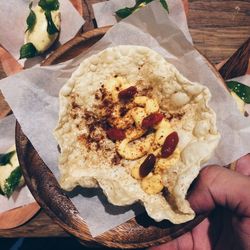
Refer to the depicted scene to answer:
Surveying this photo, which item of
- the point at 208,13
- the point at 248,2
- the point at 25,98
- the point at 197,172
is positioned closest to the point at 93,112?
the point at 25,98

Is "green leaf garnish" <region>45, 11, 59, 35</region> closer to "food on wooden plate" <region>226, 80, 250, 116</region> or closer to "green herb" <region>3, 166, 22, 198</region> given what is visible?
"green herb" <region>3, 166, 22, 198</region>

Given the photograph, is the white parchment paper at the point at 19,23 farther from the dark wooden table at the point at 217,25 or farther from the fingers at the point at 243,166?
the fingers at the point at 243,166

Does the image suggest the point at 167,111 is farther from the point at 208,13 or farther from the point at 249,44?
the point at 208,13

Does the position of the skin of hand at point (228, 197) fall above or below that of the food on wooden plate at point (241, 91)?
below

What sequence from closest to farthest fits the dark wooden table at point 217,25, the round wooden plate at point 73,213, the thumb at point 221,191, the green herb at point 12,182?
the thumb at point 221,191, the round wooden plate at point 73,213, the green herb at point 12,182, the dark wooden table at point 217,25

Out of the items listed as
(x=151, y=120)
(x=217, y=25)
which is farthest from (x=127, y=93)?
(x=217, y=25)

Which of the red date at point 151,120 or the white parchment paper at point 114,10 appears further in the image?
the white parchment paper at point 114,10

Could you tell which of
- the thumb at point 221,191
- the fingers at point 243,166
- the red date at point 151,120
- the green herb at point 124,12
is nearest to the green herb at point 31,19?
the green herb at point 124,12
